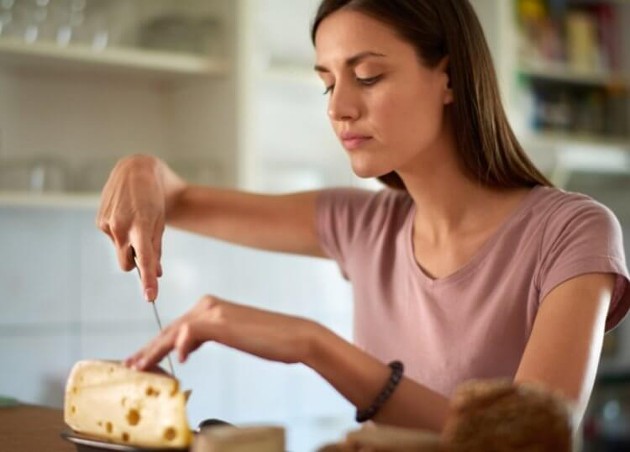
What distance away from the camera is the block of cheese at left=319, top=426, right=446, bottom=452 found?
722 millimetres

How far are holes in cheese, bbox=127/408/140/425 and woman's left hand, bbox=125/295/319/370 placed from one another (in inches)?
2.5

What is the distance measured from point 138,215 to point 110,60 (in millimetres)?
1137

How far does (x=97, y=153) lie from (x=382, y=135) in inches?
53.2

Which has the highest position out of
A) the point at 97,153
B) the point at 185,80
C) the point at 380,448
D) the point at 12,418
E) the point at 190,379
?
the point at 185,80

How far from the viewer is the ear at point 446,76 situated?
57.0 inches

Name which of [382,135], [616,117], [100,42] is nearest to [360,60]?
[382,135]

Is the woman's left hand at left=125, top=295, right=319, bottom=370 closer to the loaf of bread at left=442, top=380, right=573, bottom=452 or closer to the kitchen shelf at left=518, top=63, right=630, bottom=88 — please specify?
the loaf of bread at left=442, top=380, right=573, bottom=452

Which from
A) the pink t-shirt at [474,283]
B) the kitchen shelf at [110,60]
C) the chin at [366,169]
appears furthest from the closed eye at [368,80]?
the kitchen shelf at [110,60]

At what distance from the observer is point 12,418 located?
135cm

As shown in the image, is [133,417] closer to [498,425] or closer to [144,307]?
[498,425]

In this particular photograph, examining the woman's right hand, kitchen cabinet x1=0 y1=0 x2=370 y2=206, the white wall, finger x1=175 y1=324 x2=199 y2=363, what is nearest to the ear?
the woman's right hand

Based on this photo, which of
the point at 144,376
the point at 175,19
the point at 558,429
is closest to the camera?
the point at 558,429

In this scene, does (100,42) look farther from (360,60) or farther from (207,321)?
(207,321)

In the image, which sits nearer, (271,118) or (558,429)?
(558,429)
